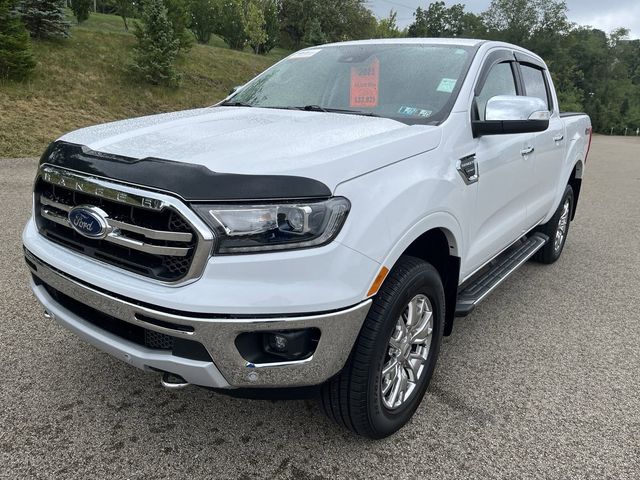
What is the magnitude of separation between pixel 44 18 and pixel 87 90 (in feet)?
10.8

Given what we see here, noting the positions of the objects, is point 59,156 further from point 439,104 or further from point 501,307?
point 501,307

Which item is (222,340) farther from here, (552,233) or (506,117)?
(552,233)

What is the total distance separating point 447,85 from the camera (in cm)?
294

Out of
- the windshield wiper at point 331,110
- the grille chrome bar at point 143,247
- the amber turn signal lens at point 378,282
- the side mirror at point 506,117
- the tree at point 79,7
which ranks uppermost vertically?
the tree at point 79,7

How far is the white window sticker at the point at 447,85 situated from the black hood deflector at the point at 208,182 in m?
1.36

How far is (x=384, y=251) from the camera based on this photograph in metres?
2.05

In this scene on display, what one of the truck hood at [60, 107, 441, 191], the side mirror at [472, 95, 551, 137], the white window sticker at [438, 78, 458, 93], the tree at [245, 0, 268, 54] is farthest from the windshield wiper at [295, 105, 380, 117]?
the tree at [245, 0, 268, 54]

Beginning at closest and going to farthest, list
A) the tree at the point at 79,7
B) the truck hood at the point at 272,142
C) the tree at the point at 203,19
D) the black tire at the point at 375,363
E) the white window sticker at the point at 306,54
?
the truck hood at the point at 272,142, the black tire at the point at 375,363, the white window sticker at the point at 306,54, the tree at the point at 79,7, the tree at the point at 203,19

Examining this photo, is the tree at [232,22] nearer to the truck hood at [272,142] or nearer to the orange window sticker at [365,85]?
the orange window sticker at [365,85]

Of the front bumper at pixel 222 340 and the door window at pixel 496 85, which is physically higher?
the door window at pixel 496 85

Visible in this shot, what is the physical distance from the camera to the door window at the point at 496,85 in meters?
3.05

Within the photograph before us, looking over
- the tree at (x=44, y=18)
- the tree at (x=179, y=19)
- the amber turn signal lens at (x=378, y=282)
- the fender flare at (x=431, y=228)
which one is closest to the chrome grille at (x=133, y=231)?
the amber turn signal lens at (x=378, y=282)

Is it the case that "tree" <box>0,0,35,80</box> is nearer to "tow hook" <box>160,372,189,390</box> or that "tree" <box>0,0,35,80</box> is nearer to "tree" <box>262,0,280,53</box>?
"tow hook" <box>160,372,189,390</box>

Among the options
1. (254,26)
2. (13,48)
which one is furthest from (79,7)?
(254,26)
